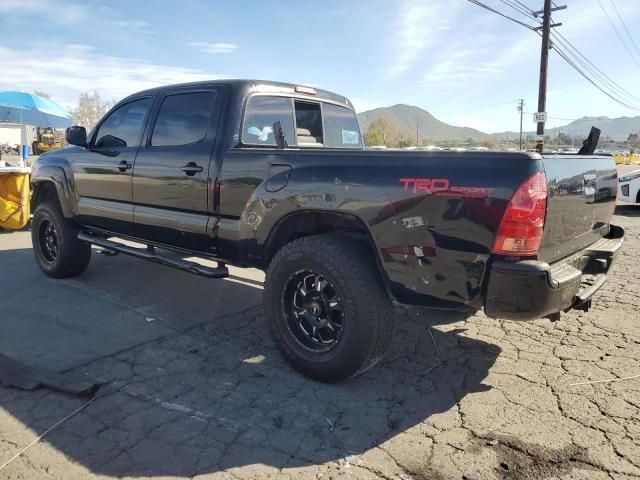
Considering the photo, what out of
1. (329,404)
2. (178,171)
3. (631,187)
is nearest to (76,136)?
(178,171)

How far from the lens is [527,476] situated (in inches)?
94.7

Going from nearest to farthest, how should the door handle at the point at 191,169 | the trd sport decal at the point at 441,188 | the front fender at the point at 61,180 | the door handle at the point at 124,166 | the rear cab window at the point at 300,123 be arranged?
the trd sport decal at the point at 441,188 → the door handle at the point at 191,169 → the rear cab window at the point at 300,123 → the door handle at the point at 124,166 → the front fender at the point at 61,180

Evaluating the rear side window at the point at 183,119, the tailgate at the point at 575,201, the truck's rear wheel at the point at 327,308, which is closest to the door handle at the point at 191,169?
the rear side window at the point at 183,119

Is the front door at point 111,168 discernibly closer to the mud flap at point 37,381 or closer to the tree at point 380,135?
the mud flap at point 37,381

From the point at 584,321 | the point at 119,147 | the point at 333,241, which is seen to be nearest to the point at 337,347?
the point at 333,241

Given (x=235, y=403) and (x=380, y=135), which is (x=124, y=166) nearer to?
(x=235, y=403)

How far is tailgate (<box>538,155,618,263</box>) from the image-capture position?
274 centimetres

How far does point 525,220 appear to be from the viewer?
2.56 metres

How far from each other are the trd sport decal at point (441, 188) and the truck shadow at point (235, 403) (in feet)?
4.23

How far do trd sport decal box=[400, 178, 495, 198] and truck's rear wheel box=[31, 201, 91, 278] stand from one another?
4072mm

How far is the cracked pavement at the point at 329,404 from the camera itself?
2.50 meters

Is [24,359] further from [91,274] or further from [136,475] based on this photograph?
[91,274]

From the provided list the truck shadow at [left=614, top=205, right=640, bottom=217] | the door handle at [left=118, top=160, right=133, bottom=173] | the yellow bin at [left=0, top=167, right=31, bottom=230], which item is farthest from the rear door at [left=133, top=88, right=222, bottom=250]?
the truck shadow at [left=614, top=205, right=640, bottom=217]

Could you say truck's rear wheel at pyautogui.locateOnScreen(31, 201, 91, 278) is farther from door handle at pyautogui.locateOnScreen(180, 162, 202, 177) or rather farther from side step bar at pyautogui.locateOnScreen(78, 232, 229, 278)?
door handle at pyautogui.locateOnScreen(180, 162, 202, 177)
